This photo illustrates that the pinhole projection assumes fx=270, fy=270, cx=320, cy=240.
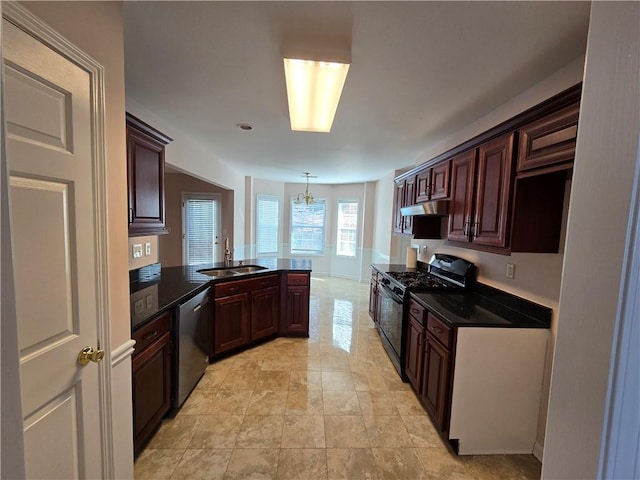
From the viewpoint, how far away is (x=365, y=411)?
7.28 feet

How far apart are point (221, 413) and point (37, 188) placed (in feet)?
6.56

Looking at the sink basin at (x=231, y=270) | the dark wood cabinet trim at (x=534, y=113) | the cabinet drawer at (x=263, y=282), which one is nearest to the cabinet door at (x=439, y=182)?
the dark wood cabinet trim at (x=534, y=113)

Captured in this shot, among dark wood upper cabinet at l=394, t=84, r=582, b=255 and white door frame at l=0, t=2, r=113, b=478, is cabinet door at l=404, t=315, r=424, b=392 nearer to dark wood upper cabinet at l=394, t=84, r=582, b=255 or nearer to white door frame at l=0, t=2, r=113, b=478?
dark wood upper cabinet at l=394, t=84, r=582, b=255

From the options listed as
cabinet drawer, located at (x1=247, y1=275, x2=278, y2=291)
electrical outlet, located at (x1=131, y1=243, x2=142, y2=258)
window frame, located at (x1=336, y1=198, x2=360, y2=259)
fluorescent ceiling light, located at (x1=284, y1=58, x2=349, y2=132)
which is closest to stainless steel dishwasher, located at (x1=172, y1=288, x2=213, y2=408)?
cabinet drawer, located at (x1=247, y1=275, x2=278, y2=291)

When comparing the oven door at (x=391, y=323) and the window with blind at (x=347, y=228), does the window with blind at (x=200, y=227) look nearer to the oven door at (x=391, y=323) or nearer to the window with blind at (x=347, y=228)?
the window with blind at (x=347, y=228)

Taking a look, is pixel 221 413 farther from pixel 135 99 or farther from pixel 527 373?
pixel 135 99

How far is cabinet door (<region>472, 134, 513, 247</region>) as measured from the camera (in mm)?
1817

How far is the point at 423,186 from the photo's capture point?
309cm

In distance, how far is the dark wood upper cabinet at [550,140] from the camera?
137cm

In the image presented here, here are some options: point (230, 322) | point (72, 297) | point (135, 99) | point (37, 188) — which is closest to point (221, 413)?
point (230, 322)

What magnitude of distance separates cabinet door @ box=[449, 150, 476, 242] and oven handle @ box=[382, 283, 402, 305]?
78 cm

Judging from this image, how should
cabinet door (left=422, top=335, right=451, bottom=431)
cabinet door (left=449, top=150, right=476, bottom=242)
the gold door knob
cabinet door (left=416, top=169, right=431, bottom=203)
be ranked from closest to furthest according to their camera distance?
1. the gold door knob
2. cabinet door (left=422, top=335, right=451, bottom=431)
3. cabinet door (left=449, top=150, right=476, bottom=242)
4. cabinet door (left=416, top=169, right=431, bottom=203)

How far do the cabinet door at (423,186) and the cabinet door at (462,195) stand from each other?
0.46 m

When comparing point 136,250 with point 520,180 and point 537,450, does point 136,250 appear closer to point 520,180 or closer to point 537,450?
point 520,180
